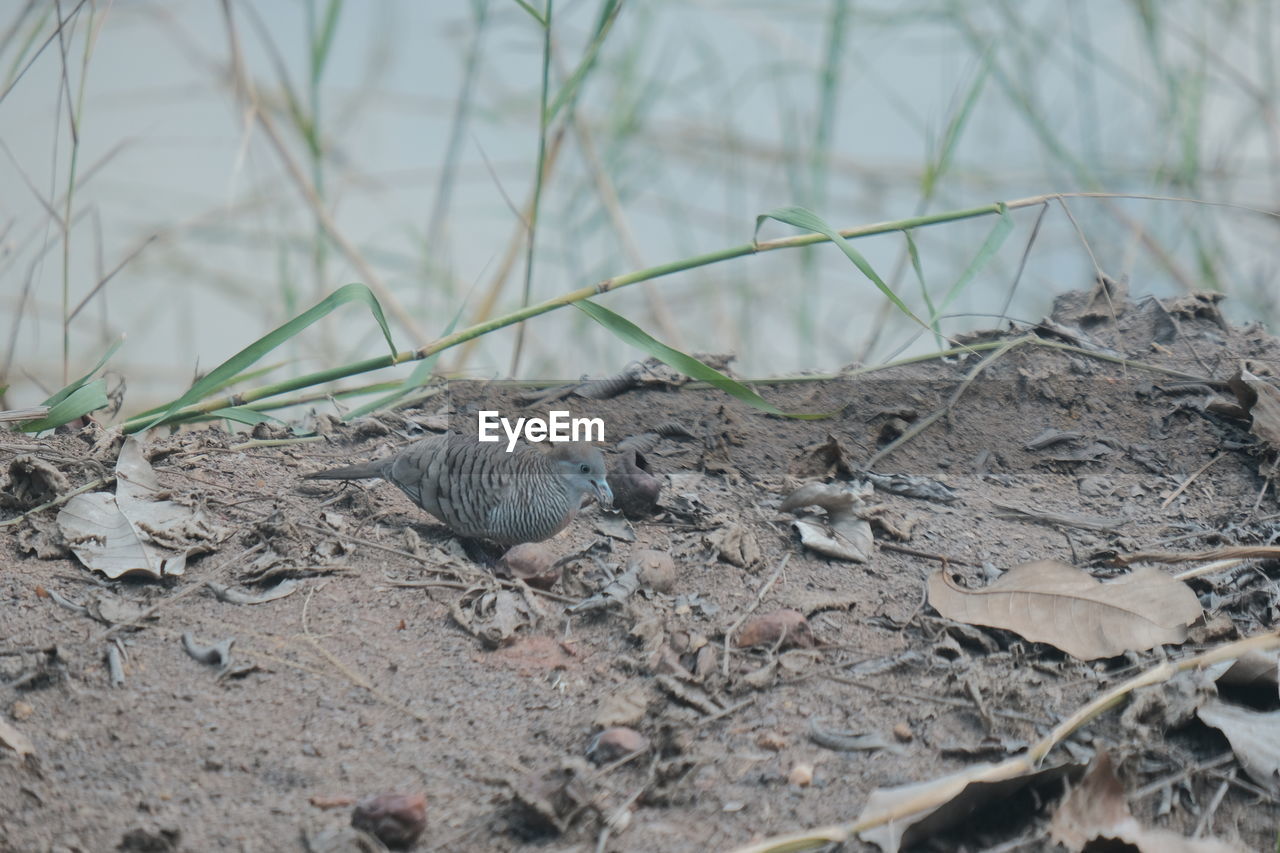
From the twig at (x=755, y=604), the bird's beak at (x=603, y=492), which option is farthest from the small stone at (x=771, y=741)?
the bird's beak at (x=603, y=492)

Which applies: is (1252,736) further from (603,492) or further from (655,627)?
(603,492)

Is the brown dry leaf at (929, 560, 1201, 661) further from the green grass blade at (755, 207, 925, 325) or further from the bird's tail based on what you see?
the bird's tail

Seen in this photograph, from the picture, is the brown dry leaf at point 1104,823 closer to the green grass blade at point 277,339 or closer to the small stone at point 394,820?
the small stone at point 394,820

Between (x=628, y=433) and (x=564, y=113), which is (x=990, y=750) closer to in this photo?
(x=628, y=433)

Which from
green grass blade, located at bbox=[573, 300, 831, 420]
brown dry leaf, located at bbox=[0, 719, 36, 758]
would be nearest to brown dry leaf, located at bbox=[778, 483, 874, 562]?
green grass blade, located at bbox=[573, 300, 831, 420]

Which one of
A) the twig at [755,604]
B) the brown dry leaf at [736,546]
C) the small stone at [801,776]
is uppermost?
the brown dry leaf at [736,546]

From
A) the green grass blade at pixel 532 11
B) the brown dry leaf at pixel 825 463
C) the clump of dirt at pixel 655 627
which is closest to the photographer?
the clump of dirt at pixel 655 627
